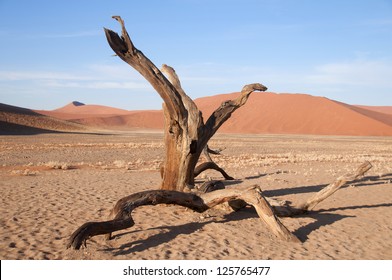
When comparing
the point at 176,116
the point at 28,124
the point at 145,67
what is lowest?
the point at 176,116

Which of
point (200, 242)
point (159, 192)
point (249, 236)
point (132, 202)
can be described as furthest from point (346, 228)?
point (132, 202)

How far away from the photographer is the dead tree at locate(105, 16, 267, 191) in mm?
7145

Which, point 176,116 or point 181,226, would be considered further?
point 176,116

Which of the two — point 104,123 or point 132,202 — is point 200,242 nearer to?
point 132,202

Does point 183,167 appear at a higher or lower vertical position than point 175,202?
higher

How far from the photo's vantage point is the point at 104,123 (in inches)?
4532

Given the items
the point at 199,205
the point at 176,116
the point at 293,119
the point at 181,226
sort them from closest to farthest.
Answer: the point at 181,226, the point at 199,205, the point at 176,116, the point at 293,119

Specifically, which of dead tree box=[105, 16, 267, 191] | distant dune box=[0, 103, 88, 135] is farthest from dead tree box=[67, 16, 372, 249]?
distant dune box=[0, 103, 88, 135]

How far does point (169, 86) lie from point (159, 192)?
2045mm

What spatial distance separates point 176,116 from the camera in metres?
7.70

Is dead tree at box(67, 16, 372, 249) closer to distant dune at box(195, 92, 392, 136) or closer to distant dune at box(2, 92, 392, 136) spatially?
distant dune at box(2, 92, 392, 136)

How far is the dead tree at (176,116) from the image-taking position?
7.14 m

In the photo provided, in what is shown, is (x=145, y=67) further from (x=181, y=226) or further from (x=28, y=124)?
(x=28, y=124)

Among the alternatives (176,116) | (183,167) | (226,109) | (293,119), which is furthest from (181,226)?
(293,119)
